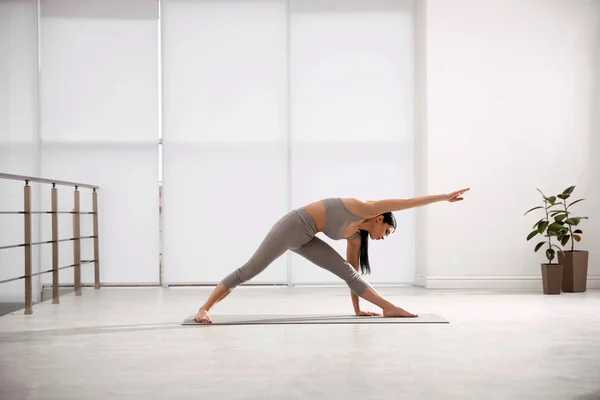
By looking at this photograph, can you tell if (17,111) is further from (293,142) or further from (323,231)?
(323,231)

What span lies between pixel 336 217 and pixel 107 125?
10.9 feet

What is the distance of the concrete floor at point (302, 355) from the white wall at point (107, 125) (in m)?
1.52

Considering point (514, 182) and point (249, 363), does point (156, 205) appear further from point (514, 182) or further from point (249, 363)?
point (249, 363)

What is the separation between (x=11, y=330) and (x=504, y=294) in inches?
147

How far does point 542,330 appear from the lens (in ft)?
12.0

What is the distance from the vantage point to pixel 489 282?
234 inches

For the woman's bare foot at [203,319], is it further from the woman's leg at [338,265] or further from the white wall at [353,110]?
the white wall at [353,110]

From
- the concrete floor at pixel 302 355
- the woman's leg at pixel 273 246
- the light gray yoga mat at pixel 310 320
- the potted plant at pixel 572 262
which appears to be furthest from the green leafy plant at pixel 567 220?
the woman's leg at pixel 273 246

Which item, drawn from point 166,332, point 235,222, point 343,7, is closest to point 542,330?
point 166,332

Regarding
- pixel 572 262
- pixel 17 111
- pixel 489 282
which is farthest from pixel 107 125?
pixel 572 262

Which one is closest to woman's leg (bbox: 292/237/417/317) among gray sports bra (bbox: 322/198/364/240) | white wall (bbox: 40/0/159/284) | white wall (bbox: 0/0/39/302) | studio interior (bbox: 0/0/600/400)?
gray sports bra (bbox: 322/198/364/240)

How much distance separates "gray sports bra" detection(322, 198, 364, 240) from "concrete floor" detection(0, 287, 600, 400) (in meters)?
0.56

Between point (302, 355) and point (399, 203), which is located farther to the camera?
point (399, 203)

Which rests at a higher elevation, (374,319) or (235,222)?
(235,222)
